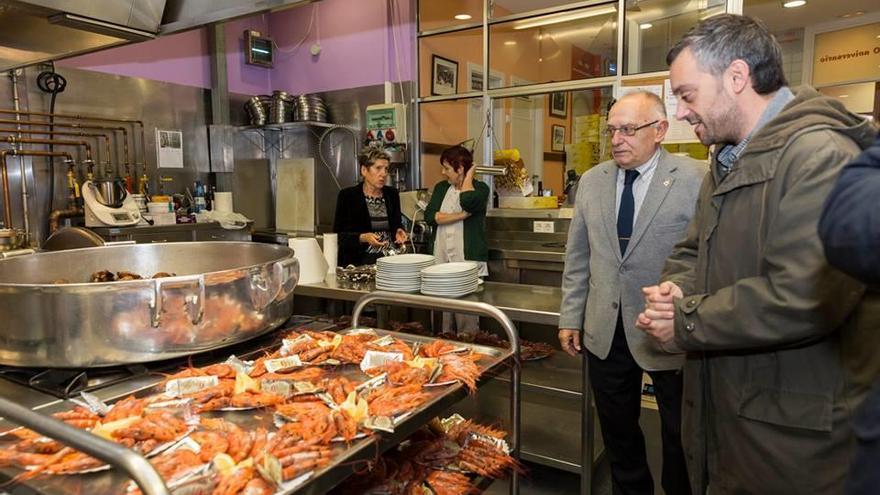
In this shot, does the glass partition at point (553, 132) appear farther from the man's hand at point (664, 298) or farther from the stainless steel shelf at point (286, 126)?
the man's hand at point (664, 298)

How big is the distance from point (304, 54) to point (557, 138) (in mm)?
3009

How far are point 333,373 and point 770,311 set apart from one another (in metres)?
0.96

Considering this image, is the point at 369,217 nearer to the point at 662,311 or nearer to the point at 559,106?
the point at 662,311

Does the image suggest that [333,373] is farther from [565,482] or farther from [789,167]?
[565,482]

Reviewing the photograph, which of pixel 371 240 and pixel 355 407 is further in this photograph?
pixel 371 240

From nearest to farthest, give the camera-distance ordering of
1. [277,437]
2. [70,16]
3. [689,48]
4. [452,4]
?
1. [277,437]
2. [689,48]
3. [70,16]
4. [452,4]

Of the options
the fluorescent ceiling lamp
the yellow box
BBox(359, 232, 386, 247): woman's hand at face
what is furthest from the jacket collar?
the fluorescent ceiling lamp

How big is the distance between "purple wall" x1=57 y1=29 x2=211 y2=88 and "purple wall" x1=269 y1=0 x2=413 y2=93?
80 centimetres

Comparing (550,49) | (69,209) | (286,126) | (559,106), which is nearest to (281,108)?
(286,126)

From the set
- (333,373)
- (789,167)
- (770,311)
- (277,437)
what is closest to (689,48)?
(789,167)

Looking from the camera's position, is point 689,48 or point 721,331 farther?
point 689,48

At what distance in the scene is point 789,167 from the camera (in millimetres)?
1170

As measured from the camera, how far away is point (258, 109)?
202 inches

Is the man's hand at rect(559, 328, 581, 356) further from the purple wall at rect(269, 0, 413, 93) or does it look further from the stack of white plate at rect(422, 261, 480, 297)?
the purple wall at rect(269, 0, 413, 93)
